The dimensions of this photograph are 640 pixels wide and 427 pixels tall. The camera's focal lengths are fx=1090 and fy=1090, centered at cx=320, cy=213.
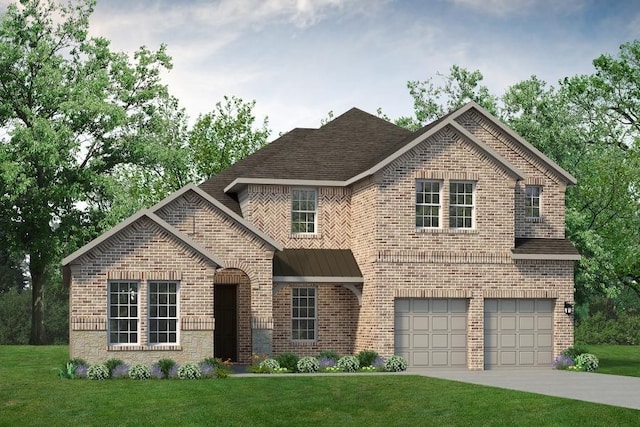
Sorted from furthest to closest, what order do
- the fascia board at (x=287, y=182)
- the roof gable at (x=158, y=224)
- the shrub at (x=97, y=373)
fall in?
1. the fascia board at (x=287, y=182)
2. the roof gable at (x=158, y=224)
3. the shrub at (x=97, y=373)

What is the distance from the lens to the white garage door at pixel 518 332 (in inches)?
1436

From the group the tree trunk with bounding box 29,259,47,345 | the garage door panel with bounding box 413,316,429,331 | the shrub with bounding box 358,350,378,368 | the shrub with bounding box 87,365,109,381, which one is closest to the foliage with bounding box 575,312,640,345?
the tree trunk with bounding box 29,259,47,345

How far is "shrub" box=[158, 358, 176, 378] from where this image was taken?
3116 cm

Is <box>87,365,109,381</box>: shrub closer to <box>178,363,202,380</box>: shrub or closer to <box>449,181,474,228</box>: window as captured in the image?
<box>178,363,202,380</box>: shrub

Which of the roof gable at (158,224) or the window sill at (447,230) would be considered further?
the window sill at (447,230)

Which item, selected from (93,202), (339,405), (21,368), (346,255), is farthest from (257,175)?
(93,202)

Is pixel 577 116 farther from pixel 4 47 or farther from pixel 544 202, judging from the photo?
pixel 4 47

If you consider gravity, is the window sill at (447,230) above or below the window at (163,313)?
above

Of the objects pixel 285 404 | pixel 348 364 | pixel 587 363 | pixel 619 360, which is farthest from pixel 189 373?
pixel 619 360

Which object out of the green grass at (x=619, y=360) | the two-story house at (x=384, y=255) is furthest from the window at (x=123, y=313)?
the green grass at (x=619, y=360)

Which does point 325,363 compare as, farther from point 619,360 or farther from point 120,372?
point 619,360

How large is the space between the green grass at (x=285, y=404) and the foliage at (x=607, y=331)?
41866mm

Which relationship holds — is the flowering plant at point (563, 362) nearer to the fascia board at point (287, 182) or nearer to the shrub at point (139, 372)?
the fascia board at point (287, 182)

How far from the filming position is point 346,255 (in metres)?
37.8
